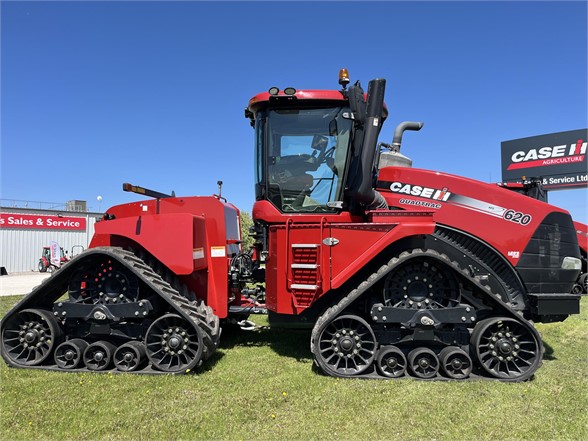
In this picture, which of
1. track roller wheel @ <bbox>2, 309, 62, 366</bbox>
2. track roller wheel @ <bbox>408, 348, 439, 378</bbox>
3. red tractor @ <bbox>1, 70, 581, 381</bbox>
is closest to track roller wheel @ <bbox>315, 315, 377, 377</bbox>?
A: red tractor @ <bbox>1, 70, 581, 381</bbox>

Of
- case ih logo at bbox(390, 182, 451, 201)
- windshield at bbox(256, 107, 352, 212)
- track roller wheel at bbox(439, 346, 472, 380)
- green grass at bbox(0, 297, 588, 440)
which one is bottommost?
green grass at bbox(0, 297, 588, 440)

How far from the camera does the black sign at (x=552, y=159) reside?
21.1 m

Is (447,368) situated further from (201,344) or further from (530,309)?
(201,344)

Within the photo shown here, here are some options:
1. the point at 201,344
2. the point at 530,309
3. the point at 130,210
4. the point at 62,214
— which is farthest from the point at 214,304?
the point at 62,214

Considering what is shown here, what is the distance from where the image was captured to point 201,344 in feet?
15.2

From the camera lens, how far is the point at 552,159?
22.2 metres

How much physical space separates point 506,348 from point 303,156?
10.7 feet

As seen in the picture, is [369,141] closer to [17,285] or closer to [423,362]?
[423,362]

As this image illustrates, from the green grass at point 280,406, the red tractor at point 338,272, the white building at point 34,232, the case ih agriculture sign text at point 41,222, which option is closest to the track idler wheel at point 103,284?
the red tractor at point 338,272

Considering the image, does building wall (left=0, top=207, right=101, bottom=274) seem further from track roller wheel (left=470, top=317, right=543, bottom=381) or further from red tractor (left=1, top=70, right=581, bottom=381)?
track roller wheel (left=470, top=317, right=543, bottom=381)

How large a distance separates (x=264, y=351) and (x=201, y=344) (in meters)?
1.24

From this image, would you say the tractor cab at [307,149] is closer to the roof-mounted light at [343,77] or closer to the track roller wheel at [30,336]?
the roof-mounted light at [343,77]

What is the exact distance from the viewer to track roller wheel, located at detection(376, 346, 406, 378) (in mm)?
4582

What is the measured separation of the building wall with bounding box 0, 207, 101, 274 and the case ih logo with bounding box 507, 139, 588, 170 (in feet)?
92.0
